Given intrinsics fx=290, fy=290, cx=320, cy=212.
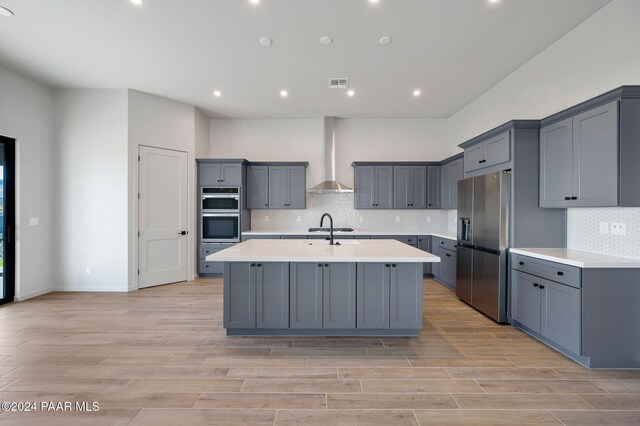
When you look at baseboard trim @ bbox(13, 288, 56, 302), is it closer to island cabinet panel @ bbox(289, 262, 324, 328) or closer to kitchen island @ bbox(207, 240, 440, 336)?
kitchen island @ bbox(207, 240, 440, 336)

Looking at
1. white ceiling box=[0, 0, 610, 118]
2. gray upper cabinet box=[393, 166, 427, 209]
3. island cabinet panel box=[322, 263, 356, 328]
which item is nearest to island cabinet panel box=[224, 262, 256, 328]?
island cabinet panel box=[322, 263, 356, 328]

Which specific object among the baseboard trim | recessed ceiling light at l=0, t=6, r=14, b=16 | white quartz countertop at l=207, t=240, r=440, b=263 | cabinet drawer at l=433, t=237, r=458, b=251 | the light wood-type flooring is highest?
recessed ceiling light at l=0, t=6, r=14, b=16

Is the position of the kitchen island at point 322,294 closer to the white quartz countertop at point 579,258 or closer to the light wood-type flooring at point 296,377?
the light wood-type flooring at point 296,377

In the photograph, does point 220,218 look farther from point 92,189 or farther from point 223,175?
point 92,189

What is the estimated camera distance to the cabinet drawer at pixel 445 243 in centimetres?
470

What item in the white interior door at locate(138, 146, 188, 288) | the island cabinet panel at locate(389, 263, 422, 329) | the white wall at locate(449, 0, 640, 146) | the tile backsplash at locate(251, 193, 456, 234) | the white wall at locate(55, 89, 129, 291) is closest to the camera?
the white wall at locate(449, 0, 640, 146)

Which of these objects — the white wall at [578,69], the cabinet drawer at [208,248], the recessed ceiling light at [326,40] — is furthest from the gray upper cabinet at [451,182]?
the cabinet drawer at [208,248]

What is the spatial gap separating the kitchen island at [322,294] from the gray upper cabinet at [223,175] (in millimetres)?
2940

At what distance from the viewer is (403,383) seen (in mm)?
2188

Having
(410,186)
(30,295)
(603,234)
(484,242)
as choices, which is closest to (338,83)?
(410,186)

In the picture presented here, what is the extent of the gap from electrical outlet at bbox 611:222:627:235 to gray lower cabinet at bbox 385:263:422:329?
5.80ft

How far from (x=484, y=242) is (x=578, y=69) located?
2061 millimetres

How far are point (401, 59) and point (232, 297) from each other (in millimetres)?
3476

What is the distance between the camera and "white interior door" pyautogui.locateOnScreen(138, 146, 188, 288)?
4840 millimetres
